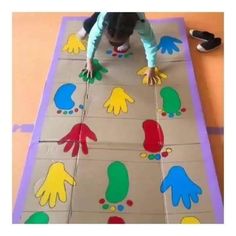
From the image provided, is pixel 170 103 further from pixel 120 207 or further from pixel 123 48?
pixel 120 207

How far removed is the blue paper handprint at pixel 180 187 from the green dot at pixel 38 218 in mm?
368

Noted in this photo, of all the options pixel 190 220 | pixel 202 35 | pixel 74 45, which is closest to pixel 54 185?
pixel 190 220

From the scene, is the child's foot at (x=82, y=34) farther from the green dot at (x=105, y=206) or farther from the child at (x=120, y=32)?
the green dot at (x=105, y=206)

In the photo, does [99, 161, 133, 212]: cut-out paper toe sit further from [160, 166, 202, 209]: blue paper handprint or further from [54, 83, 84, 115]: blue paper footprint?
[54, 83, 84, 115]: blue paper footprint

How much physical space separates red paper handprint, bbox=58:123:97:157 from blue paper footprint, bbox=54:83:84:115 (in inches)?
3.3

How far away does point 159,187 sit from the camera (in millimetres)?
1093

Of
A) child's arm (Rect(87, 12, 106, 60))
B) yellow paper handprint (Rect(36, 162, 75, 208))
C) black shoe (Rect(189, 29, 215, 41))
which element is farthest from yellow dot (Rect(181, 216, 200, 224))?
black shoe (Rect(189, 29, 215, 41))

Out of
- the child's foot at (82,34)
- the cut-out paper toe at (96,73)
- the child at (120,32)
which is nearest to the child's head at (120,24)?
the child at (120,32)

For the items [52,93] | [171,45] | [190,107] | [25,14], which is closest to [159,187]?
[190,107]

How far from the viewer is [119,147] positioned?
1177 mm

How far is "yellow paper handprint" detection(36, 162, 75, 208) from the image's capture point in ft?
3.52

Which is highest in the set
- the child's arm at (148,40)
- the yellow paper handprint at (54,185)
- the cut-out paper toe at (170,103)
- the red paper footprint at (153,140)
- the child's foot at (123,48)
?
the child's foot at (123,48)

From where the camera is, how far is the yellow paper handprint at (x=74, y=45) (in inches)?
57.8

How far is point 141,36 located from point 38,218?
2.47 feet
